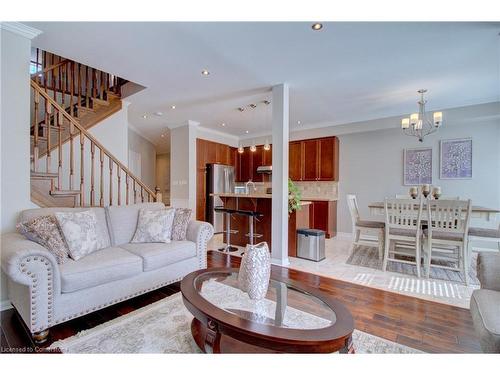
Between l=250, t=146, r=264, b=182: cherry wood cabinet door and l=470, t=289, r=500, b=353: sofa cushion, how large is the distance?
5.34 m

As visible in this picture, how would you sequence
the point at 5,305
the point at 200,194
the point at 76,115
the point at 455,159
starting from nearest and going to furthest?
the point at 5,305
the point at 76,115
the point at 455,159
the point at 200,194

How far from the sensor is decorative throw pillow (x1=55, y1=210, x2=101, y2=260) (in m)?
2.10

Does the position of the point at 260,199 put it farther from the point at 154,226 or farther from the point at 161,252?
the point at 161,252

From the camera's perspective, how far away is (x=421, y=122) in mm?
3850

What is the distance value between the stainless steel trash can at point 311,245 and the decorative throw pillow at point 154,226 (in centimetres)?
204

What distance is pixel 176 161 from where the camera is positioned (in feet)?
19.6

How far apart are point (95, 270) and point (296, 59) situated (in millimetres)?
2929

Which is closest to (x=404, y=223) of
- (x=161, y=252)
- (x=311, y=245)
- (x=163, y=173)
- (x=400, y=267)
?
(x=400, y=267)

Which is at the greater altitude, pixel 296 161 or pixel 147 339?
pixel 296 161

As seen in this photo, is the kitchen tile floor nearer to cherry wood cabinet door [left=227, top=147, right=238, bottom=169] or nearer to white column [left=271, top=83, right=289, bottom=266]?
white column [left=271, top=83, right=289, bottom=266]

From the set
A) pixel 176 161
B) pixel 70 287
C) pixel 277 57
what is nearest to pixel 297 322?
pixel 70 287

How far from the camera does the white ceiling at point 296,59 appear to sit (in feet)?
7.59

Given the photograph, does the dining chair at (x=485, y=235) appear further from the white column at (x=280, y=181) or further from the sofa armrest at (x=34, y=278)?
the sofa armrest at (x=34, y=278)
